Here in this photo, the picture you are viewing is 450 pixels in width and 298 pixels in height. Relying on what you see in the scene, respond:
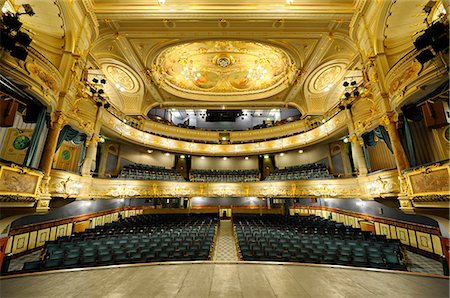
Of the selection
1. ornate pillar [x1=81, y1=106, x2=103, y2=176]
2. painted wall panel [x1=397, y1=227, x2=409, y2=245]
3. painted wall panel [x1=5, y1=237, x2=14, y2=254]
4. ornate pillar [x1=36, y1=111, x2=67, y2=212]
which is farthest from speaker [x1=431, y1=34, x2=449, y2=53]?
painted wall panel [x1=5, y1=237, x2=14, y2=254]

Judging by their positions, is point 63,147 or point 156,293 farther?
point 63,147

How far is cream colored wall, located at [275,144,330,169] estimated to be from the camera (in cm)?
1499

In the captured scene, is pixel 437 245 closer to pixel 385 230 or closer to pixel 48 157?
pixel 385 230

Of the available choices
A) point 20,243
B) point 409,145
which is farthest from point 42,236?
point 409,145

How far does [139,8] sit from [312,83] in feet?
40.4

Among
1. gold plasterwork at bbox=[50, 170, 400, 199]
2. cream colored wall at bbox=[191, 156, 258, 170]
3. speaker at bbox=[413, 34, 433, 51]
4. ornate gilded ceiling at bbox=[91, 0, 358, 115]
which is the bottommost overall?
gold plasterwork at bbox=[50, 170, 400, 199]

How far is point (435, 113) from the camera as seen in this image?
487 cm

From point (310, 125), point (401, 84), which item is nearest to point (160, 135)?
point (310, 125)

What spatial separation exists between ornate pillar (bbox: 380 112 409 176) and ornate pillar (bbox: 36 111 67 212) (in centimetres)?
1136

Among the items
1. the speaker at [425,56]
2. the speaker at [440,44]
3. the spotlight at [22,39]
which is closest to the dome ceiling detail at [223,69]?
the spotlight at [22,39]

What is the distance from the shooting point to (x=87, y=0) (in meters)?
7.30

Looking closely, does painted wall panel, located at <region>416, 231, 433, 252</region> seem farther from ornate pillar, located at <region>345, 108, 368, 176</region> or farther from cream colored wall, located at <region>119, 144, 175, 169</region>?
cream colored wall, located at <region>119, 144, 175, 169</region>

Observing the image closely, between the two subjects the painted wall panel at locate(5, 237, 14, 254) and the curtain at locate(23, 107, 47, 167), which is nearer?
the curtain at locate(23, 107, 47, 167)

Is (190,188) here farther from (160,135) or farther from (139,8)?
(139,8)
